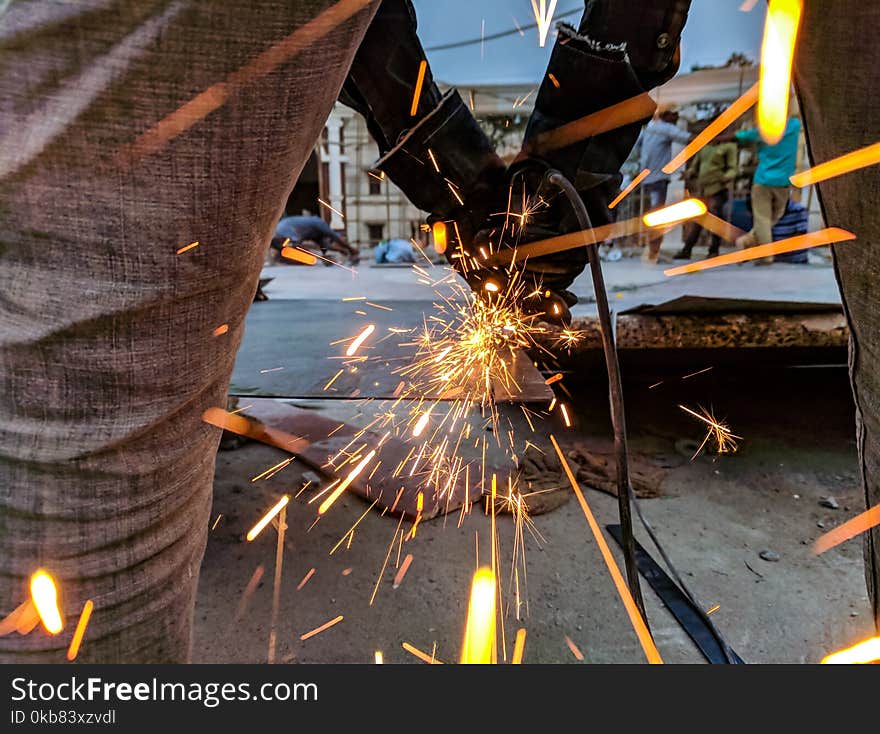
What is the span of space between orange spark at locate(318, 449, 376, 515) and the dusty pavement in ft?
0.10

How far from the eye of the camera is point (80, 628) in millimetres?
500

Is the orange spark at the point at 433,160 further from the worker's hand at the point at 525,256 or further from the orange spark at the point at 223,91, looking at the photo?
the orange spark at the point at 223,91

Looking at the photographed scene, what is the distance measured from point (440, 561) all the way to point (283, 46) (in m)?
1.04

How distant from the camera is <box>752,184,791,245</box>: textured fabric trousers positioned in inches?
160

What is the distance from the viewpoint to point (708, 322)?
1.61m

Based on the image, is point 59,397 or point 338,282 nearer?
point 59,397

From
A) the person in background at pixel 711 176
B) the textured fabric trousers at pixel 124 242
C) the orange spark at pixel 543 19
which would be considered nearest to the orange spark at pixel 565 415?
the orange spark at pixel 543 19

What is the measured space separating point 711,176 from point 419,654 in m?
5.01

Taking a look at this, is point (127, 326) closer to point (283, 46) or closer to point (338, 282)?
point (283, 46)

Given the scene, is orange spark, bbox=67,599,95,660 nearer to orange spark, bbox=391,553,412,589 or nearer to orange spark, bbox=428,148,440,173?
orange spark, bbox=391,553,412,589

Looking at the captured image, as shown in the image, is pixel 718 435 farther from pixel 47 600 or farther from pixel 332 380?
pixel 47 600

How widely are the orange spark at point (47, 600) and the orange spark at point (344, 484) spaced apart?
3.12ft
